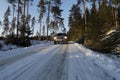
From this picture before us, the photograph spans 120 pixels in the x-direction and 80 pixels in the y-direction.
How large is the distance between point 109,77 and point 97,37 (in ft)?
59.4

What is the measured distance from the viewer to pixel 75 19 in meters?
69.8

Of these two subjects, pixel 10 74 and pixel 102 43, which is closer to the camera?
pixel 10 74

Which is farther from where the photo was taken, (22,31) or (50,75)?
(22,31)

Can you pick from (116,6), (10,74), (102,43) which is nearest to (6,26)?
(116,6)

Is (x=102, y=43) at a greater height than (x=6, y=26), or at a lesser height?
lesser

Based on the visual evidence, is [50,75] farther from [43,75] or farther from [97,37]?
[97,37]

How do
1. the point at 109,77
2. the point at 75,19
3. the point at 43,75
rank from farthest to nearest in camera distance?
the point at 75,19 → the point at 43,75 → the point at 109,77

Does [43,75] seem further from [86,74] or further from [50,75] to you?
[86,74]

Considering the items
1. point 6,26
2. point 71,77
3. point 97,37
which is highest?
point 6,26

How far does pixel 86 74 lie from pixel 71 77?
713mm

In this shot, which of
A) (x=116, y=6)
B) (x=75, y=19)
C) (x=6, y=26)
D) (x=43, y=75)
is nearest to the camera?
(x=43, y=75)

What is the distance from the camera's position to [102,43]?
2564 cm

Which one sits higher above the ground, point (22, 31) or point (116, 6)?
point (116, 6)

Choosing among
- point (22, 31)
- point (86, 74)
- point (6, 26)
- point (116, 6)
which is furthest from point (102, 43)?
point (6, 26)
